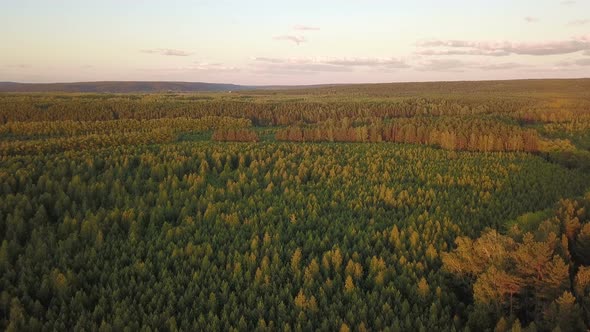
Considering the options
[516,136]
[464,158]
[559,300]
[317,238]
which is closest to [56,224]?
[317,238]

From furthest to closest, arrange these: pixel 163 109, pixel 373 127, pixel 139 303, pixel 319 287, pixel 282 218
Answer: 1. pixel 163 109
2. pixel 373 127
3. pixel 282 218
4. pixel 319 287
5. pixel 139 303

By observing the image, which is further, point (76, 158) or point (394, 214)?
point (76, 158)

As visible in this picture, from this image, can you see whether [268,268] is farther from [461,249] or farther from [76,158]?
[76,158]

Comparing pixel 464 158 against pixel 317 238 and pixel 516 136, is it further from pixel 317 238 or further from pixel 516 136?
pixel 317 238

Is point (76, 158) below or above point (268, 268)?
above

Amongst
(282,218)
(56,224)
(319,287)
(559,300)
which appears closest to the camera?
(559,300)

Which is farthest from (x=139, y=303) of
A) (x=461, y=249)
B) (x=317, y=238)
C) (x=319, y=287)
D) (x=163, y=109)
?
(x=163, y=109)
